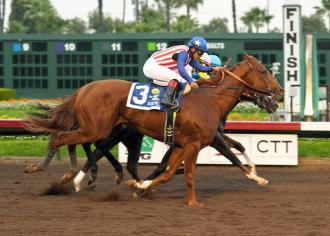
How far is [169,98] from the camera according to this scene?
9.16m

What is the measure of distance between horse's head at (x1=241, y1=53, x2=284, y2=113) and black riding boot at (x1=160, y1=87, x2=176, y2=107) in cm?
104

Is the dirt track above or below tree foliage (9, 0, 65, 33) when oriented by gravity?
below

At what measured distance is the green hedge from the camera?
26834 mm

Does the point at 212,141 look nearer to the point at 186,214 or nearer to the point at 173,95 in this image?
the point at 173,95

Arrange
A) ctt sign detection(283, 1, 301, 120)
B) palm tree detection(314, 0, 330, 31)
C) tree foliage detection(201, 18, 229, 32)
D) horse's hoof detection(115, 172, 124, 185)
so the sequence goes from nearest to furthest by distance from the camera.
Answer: horse's hoof detection(115, 172, 124, 185)
ctt sign detection(283, 1, 301, 120)
palm tree detection(314, 0, 330, 31)
tree foliage detection(201, 18, 229, 32)

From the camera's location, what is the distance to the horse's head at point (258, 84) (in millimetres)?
9727

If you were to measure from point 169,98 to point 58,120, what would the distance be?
154cm

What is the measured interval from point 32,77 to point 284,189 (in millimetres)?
15321

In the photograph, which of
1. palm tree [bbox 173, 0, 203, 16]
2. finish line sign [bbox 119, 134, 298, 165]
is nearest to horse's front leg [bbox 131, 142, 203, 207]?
finish line sign [bbox 119, 134, 298, 165]

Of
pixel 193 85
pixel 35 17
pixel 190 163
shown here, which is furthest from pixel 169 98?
pixel 35 17

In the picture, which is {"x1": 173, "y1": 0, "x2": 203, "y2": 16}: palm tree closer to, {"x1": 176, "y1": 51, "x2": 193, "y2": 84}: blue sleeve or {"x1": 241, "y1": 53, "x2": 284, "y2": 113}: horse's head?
{"x1": 241, "y1": 53, "x2": 284, "y2": 113}: horse's head

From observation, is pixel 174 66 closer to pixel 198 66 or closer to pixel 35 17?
pixel 198 66

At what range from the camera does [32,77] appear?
2456cm

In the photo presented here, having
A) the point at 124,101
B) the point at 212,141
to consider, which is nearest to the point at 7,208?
the point at 124,101
